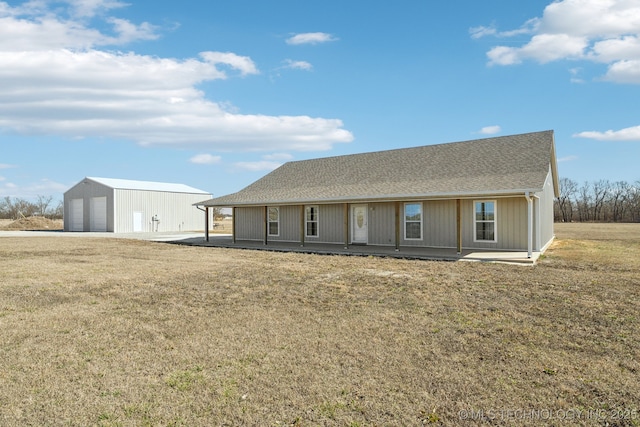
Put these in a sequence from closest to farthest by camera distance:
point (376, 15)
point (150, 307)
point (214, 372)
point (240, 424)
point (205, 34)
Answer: point (240, 424) < point (214, 372) < point (150, 307) < point (205, 34) < point (376, 15)

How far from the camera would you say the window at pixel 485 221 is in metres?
15.4

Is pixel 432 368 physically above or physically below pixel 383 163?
below

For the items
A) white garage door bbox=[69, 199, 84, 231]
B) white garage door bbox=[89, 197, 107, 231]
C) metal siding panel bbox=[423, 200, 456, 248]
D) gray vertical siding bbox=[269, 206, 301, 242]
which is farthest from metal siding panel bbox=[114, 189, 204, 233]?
metal siding panel bbox=[423, 200, 456, 248]

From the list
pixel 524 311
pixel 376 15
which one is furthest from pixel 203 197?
pixel 524 311

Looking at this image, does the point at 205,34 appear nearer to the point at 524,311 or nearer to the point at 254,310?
the point at 254,310

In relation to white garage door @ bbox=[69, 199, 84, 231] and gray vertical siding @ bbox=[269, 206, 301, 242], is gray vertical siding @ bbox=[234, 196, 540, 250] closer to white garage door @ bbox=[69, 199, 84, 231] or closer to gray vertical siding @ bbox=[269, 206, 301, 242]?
gray vertical siding @ bbox=[269, 206, 301, 242]

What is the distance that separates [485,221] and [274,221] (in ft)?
33.2

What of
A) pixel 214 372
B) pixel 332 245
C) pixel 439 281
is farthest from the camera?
pixel 332 245

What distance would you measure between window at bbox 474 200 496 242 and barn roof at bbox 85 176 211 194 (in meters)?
28.1

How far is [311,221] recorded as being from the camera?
19.8 m

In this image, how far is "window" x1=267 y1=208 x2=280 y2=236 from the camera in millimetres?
20938

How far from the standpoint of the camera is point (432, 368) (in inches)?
171

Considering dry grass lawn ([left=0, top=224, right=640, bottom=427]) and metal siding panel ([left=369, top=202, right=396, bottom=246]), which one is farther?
metal siding panel ([left=369, top=202, right=396, bottom=246])

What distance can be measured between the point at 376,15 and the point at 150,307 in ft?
47.5
